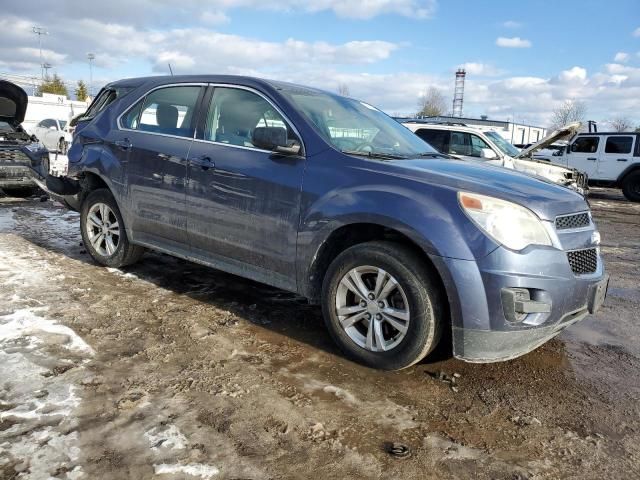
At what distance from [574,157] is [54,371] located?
17447 millimetres

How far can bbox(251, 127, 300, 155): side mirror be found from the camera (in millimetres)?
3576

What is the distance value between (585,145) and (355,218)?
53.2 ft

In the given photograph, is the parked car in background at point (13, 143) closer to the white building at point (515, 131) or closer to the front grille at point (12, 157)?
the front grille at point (12, 157)

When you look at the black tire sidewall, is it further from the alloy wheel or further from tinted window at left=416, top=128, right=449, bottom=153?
tinted window at left=416, top=128, right=449, bottom=153

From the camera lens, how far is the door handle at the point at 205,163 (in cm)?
404

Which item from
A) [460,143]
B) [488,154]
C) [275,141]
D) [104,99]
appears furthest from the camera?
[460,143]

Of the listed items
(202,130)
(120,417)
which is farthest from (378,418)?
(202,130)

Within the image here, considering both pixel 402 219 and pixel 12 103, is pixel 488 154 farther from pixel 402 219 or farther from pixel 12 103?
pixel 12 103

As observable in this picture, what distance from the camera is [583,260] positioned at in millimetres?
3240

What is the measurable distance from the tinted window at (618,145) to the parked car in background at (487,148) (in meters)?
5.60

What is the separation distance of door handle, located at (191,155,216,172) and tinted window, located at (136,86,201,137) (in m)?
0.31

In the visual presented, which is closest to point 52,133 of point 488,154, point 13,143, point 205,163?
point 13,143

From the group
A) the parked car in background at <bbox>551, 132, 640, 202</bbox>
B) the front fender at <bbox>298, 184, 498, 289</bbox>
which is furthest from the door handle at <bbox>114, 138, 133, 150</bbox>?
the parked car in background at <bbox>551, 132, 640, 202</bbox>

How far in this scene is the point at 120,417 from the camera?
104 inches
